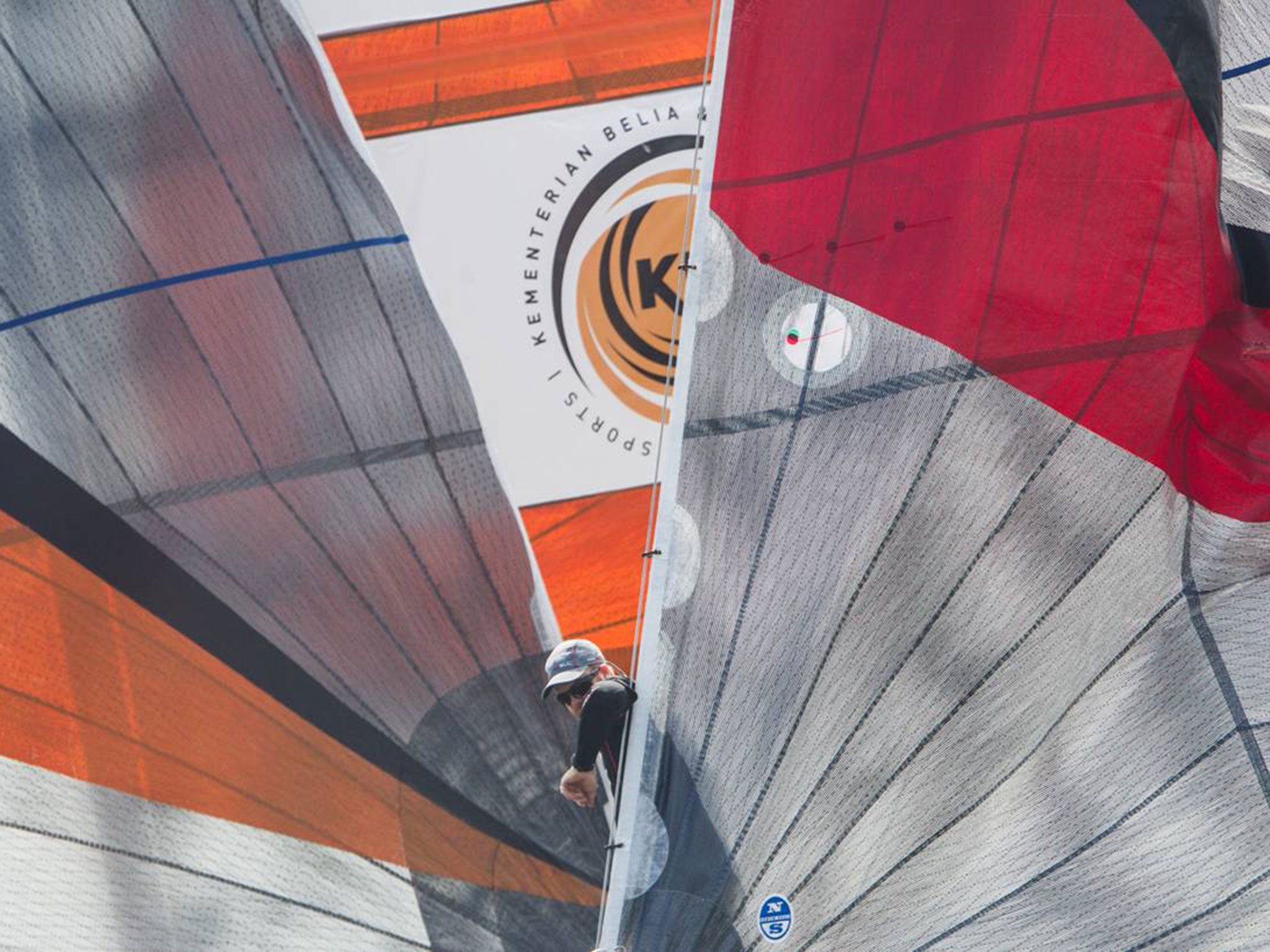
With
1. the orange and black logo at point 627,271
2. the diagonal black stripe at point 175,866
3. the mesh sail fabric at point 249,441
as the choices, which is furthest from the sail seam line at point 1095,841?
the orange and black logo at point 627,271

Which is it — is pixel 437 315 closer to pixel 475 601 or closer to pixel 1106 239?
pixel 475 601

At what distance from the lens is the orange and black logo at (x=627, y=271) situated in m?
2.34

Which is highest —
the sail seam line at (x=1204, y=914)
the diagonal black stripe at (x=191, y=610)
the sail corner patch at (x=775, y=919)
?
the diagonal black stripe at (x=191, y=610)

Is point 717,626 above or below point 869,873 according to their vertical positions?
above

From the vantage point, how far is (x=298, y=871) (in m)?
1.71

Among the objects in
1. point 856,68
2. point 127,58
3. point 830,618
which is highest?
point 127,58

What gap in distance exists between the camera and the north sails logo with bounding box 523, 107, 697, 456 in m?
2.32

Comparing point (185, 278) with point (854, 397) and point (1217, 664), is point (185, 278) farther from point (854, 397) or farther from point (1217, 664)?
point (1217, 664)

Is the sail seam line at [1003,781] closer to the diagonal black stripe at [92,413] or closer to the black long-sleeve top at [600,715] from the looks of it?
the black long-sleeve top at [600,715]

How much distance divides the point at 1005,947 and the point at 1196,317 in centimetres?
70

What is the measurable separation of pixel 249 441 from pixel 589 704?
523 mm

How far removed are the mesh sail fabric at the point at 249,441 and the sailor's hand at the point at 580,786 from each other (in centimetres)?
9

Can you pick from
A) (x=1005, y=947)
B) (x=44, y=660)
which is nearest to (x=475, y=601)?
(x=44, y=660)

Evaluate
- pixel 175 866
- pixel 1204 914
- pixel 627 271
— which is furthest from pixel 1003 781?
pixel 627 271
